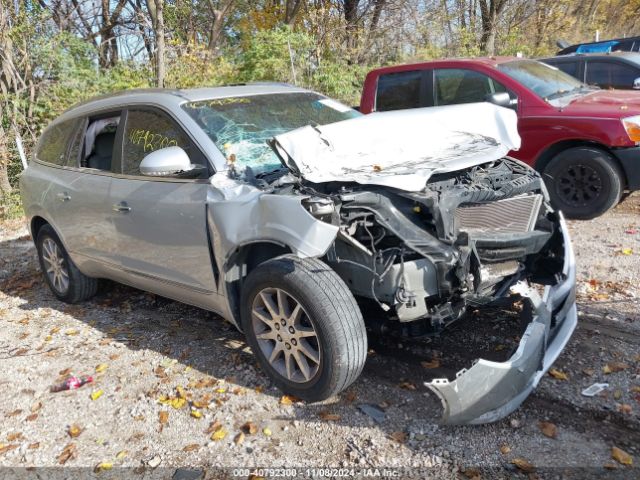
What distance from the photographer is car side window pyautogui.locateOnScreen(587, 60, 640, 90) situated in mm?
8586

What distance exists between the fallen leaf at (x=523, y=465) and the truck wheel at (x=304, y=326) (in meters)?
0.88

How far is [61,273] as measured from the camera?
5.47 m


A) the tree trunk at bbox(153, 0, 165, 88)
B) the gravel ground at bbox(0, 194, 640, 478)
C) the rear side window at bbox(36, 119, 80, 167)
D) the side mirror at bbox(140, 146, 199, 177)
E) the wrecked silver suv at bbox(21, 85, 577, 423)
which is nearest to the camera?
the gravel ground at bbox(0, 194, 640, 478)

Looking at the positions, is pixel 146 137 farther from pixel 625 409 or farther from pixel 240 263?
pixel 625 409

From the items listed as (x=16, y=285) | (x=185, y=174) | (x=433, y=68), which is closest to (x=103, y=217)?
(x=185, y=174)

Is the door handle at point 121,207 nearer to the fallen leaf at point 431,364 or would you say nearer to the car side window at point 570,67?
the fallen leaf at point 431,364

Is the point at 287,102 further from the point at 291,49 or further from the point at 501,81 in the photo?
the point at 291,49

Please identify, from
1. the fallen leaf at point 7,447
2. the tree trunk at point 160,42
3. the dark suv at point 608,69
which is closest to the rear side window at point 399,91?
the dark suv at point 608,69

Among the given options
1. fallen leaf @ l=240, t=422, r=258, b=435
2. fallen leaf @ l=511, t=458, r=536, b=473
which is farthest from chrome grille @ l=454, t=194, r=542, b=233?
fallen leaf @ l=240, t=422, r=258, b=435

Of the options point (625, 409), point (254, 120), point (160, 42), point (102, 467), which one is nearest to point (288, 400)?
point (102, 467)

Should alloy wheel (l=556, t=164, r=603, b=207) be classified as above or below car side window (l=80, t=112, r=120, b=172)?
below

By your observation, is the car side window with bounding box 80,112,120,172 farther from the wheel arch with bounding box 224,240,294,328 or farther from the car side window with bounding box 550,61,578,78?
the car side window with bounding box 550,61,578,78

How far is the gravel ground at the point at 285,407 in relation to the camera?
280 centimetres

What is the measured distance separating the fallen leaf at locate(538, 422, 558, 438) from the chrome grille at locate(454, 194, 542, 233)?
1071 mm
